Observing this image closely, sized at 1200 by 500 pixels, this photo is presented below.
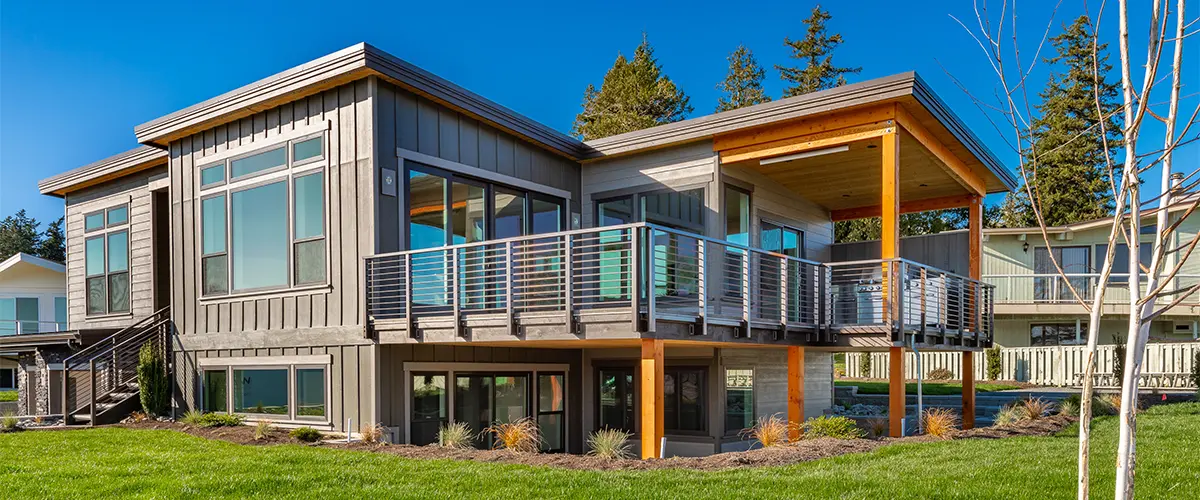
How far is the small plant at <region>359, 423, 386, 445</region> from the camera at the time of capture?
34.6ft

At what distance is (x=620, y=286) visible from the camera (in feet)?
36.6

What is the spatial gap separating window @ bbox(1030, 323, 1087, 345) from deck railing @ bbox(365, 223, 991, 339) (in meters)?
18.8

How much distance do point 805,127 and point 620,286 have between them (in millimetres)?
3446

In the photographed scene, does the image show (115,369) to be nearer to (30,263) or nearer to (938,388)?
(938,388)

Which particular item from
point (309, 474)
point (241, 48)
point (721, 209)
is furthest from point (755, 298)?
point (241, 48)

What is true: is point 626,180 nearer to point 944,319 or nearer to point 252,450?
point 944,319

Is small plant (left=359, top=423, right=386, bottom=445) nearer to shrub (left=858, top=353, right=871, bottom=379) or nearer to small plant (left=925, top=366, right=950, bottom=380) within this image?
small plant (left=925, top=366, right=950, bottom=380)

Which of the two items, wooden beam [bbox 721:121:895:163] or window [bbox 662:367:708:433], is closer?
wooden beam [bbox 721:121:895:163]

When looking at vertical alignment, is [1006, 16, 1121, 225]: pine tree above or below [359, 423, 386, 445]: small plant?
above

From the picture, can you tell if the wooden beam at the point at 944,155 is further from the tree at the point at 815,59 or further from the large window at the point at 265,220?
the tree at the point at 815,59

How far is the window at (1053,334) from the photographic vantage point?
29.9 m

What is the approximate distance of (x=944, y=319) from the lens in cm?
1289

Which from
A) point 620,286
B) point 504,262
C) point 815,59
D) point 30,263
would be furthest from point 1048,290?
point 30,263

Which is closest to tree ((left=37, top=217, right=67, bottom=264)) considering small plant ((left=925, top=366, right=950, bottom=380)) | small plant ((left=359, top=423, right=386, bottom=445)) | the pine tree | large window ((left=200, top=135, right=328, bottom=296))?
large window ((left=200, top=135, right=328, bottom=296))
